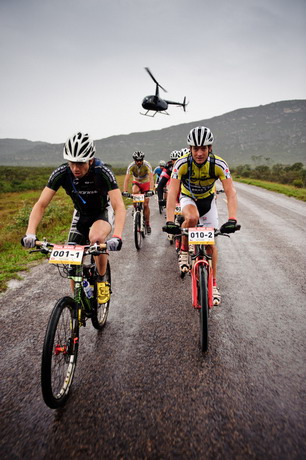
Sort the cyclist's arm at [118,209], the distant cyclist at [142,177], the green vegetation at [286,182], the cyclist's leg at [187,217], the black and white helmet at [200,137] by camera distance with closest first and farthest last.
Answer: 1. the cyclist's arm at [118,209]
2. the black and white helmet at [200,137]
3. the cyclist's leg at [187,217]
4. the distant cyclist at [142,177]
5. the green vegetation at [286,182]

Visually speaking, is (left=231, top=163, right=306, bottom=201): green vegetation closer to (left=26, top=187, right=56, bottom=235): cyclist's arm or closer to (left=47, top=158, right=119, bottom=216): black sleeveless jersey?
(left=47, top=158, right=119, bottom=216): black sleeveless jersey

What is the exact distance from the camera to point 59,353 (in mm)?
2225

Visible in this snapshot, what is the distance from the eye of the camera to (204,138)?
11.3 feet

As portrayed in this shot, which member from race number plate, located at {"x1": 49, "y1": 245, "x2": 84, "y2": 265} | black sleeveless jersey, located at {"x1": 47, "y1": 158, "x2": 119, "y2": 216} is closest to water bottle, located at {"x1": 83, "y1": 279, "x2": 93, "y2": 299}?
race number plate, located at {"x1": 49, "y1": 245, "x2": 84, "y2": 265}

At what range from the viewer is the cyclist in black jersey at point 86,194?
2768mm

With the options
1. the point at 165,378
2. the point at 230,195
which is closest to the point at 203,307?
the point at 165,378

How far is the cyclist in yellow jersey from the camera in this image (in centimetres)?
353

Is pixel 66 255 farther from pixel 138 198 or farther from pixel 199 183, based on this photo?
pixel 138 198

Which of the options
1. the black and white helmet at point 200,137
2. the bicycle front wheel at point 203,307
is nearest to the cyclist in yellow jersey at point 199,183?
the black and white helmet at point 200,137

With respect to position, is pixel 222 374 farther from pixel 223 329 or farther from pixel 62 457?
pixel 62 457

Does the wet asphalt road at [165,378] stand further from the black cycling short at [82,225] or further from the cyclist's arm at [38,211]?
the cyclist's arm at [38,211]

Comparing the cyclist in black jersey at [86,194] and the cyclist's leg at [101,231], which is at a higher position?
the cyclist in black jersey at [86,194]

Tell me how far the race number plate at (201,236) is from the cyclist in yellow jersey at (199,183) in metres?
0.48

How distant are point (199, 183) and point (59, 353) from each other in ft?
9.91
